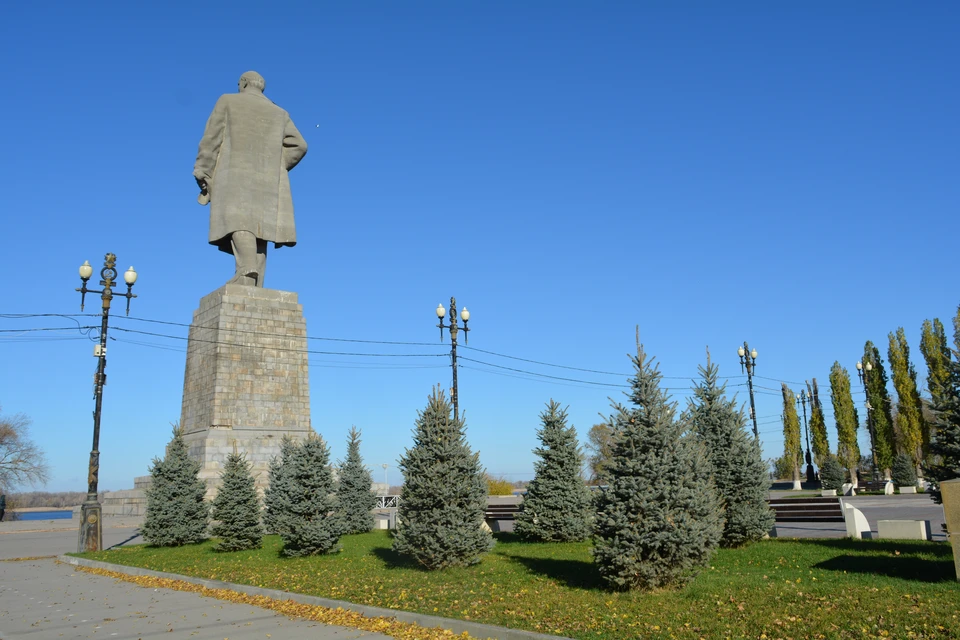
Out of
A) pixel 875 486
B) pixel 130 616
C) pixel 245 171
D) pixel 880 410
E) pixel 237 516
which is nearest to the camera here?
pixel 130 616

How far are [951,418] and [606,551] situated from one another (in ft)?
17.8

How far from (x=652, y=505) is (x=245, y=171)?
2063cm

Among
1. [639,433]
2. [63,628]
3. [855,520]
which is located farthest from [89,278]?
[855,520]

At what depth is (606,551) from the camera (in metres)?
9.33

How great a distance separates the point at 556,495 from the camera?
627 inches

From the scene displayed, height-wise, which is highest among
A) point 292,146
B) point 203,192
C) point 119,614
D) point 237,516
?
point 292,146

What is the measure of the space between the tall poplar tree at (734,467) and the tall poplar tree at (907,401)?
3670 cm

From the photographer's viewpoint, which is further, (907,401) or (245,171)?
(907,401)

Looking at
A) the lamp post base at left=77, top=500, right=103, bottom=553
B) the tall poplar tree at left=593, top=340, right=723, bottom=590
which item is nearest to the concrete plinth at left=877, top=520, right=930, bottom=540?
the tall poplar tree at left=593, top=340, right=723, bottom=590

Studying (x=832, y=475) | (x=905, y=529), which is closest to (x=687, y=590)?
(x=905, y=529)

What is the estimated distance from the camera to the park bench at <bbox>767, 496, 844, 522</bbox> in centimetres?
1595

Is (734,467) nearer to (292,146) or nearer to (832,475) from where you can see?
(292,146)

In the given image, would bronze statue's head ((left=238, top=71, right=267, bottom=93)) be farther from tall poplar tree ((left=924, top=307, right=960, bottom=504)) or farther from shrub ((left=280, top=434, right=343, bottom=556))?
tall poplar tree ((left=924, top=307, right=960, bottom=504))

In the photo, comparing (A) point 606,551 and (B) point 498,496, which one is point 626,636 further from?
(B) point 498,496
